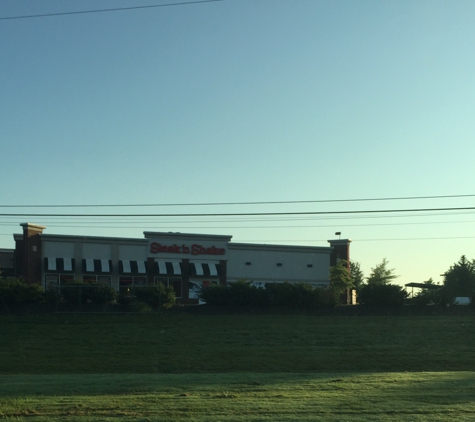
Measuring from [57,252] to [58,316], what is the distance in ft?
63.7

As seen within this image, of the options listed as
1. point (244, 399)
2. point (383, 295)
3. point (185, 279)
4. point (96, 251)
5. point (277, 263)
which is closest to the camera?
point (244, 399)

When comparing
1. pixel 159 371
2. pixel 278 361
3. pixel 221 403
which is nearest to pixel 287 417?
pixel 221 403

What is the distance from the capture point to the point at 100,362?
2433 cm

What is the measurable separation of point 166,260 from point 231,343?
2874cm

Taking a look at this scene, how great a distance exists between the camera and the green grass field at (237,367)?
10492mm

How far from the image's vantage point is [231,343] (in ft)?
93.2

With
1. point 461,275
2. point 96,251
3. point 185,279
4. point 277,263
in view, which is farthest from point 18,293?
point 461,275

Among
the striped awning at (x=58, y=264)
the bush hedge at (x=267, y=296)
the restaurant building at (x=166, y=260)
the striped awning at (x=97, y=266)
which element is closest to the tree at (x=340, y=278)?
the restaurant building at (x=166, y=260)

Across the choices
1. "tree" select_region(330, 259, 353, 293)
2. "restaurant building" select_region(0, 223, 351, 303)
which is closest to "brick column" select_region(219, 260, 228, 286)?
"restaurant building" select_region(0, 223, 351, 303)

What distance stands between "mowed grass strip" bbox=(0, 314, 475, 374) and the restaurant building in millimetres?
17442

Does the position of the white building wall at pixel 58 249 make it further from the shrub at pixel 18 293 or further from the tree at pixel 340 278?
the tree at pixel 340 278

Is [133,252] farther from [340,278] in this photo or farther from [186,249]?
[340,278]

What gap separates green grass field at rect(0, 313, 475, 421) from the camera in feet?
34.4

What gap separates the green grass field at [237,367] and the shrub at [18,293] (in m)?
1.32
